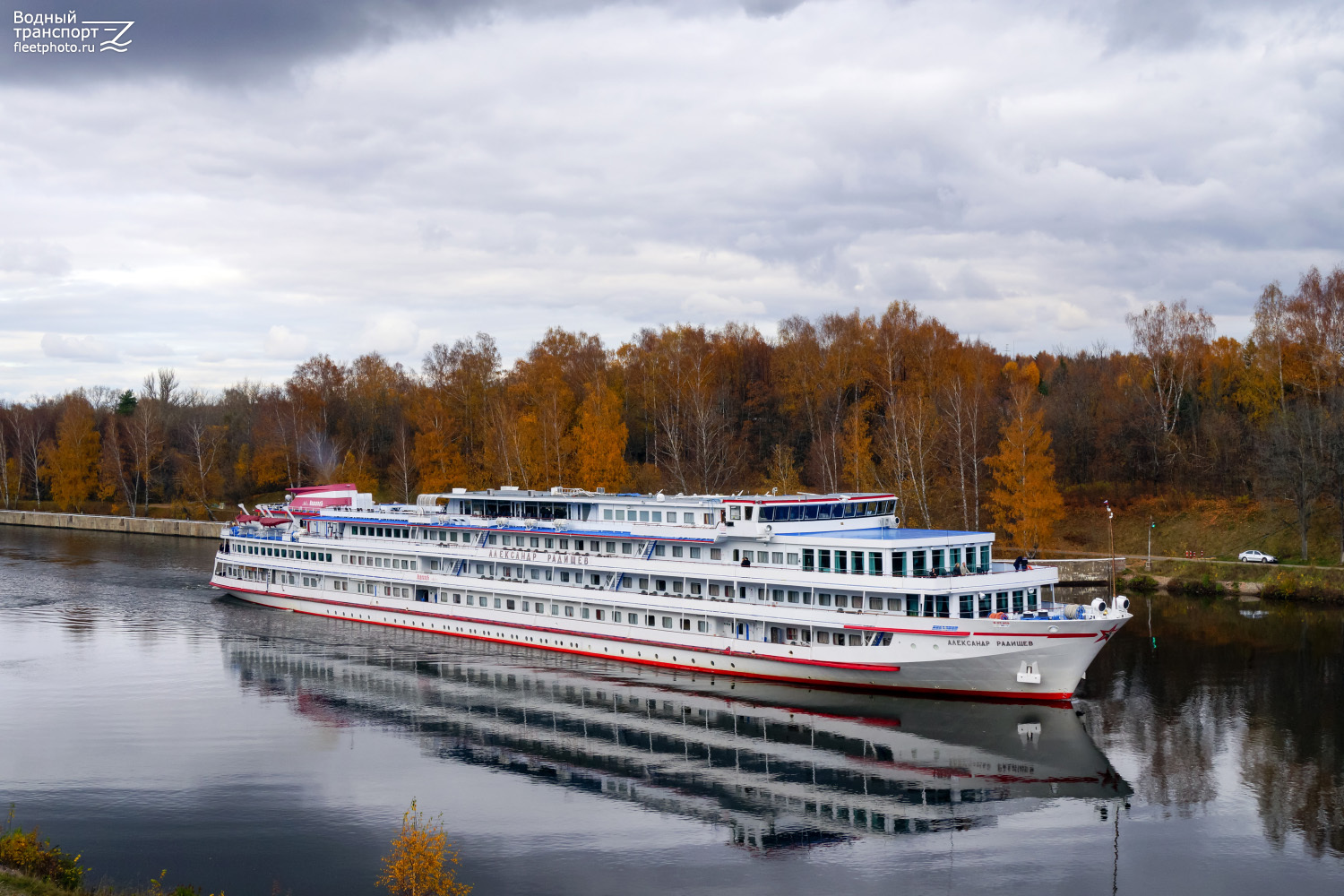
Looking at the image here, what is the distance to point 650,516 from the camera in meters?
54.5

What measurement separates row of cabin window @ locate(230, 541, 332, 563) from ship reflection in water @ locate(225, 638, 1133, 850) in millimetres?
16499

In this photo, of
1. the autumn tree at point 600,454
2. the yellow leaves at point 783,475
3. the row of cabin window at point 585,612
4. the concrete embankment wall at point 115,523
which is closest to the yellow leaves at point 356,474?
the concrete embankment wall at point 115,523

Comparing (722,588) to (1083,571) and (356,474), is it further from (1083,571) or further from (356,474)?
(356,474)

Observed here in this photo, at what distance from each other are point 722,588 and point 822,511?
6.40 m

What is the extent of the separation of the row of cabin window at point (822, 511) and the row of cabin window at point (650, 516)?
10.4ft

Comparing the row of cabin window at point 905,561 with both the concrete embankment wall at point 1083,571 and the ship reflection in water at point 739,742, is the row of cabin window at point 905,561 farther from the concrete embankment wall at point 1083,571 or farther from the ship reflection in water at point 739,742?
the concrete embankment wall at point 1083,571

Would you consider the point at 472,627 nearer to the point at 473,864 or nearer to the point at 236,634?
the point at 236,634

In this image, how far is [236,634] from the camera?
63438mm

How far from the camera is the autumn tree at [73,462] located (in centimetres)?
14300

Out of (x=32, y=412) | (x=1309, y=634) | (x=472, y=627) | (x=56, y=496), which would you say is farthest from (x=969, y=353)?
(x=32, y=412)

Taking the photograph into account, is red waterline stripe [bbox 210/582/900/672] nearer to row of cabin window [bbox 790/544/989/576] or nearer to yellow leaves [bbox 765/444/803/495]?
row of cabin window [bbox 790/544/989/576]

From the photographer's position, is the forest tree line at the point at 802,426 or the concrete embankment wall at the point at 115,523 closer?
the forest tree line at the point at 802,426

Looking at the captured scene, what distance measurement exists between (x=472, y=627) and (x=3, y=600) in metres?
39.8

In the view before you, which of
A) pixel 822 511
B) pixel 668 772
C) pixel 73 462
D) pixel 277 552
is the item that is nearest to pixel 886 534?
pixel 822 511
